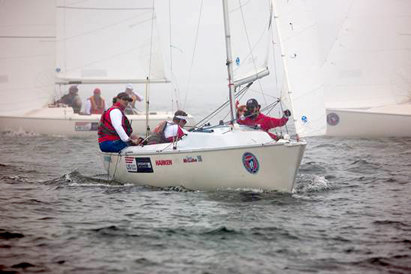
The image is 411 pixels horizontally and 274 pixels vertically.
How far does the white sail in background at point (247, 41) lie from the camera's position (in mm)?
10670

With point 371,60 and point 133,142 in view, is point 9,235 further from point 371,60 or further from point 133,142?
point 371,60

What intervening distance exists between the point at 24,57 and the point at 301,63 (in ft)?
35.5

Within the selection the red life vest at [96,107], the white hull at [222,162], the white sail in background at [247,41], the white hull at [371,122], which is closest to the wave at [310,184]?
the white hull at [222,162]

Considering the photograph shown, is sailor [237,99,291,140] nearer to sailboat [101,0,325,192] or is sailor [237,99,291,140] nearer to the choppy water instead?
sailboat [101,0,325,192]

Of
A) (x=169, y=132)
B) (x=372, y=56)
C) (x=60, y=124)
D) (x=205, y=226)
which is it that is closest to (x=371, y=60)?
(x=372, y=56)

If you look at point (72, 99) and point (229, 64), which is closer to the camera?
point (229, 64)

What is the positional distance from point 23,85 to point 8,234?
12804 mm

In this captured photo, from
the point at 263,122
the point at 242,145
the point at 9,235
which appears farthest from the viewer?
the point at 263,122

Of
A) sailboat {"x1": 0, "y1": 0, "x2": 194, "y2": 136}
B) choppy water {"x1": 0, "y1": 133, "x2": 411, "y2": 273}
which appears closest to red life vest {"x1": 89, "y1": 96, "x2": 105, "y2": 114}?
sailboat {"x1": 0, "y1": 0, "x2": 194, "y2": 136}

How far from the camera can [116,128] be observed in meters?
10.4

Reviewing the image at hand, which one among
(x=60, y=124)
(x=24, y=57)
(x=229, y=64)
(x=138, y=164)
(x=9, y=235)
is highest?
(x=24, y=57)

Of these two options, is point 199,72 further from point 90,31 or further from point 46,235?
point 46,235

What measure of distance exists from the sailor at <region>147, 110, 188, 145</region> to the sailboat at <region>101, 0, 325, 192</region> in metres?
0.17

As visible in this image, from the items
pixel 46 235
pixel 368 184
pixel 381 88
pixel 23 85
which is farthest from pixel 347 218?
pixel 23 85
